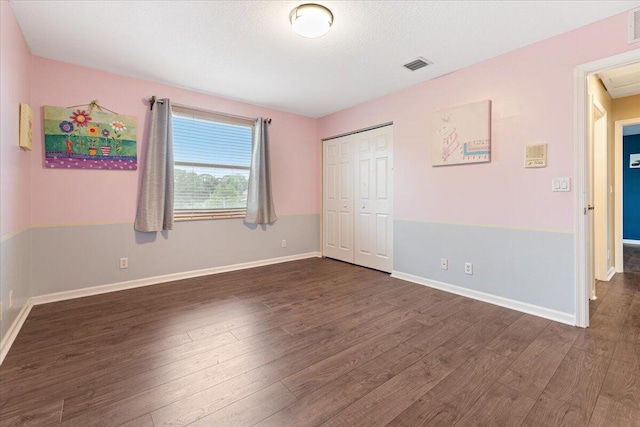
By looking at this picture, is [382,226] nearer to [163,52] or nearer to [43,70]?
[163,52]

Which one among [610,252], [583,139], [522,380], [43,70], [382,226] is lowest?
[522,380]

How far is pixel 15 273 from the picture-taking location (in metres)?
2.30

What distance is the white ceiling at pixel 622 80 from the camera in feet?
9.10

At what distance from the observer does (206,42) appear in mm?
2598

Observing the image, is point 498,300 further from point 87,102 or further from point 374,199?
point 87,102

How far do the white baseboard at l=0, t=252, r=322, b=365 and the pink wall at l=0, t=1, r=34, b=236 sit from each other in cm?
76

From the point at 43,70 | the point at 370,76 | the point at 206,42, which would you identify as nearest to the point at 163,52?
the point at 206,42

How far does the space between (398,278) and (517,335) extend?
5.28ft

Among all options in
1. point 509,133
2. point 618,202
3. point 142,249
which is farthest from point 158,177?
point 618,202

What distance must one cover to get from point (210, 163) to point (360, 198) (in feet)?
7.37

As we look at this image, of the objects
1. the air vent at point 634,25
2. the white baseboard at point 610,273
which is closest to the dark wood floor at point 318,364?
the white baseboard at point 610,273

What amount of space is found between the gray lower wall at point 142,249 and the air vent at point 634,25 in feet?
13.5

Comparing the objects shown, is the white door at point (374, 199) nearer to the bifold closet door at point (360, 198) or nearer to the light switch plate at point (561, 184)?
the bifold closet door at point (360, 198)

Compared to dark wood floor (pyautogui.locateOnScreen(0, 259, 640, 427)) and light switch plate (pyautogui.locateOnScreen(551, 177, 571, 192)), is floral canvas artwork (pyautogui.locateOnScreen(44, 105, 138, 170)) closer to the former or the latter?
dark wood floor (pyautogui.locateOnScreen(0, 259, 640, 427))
